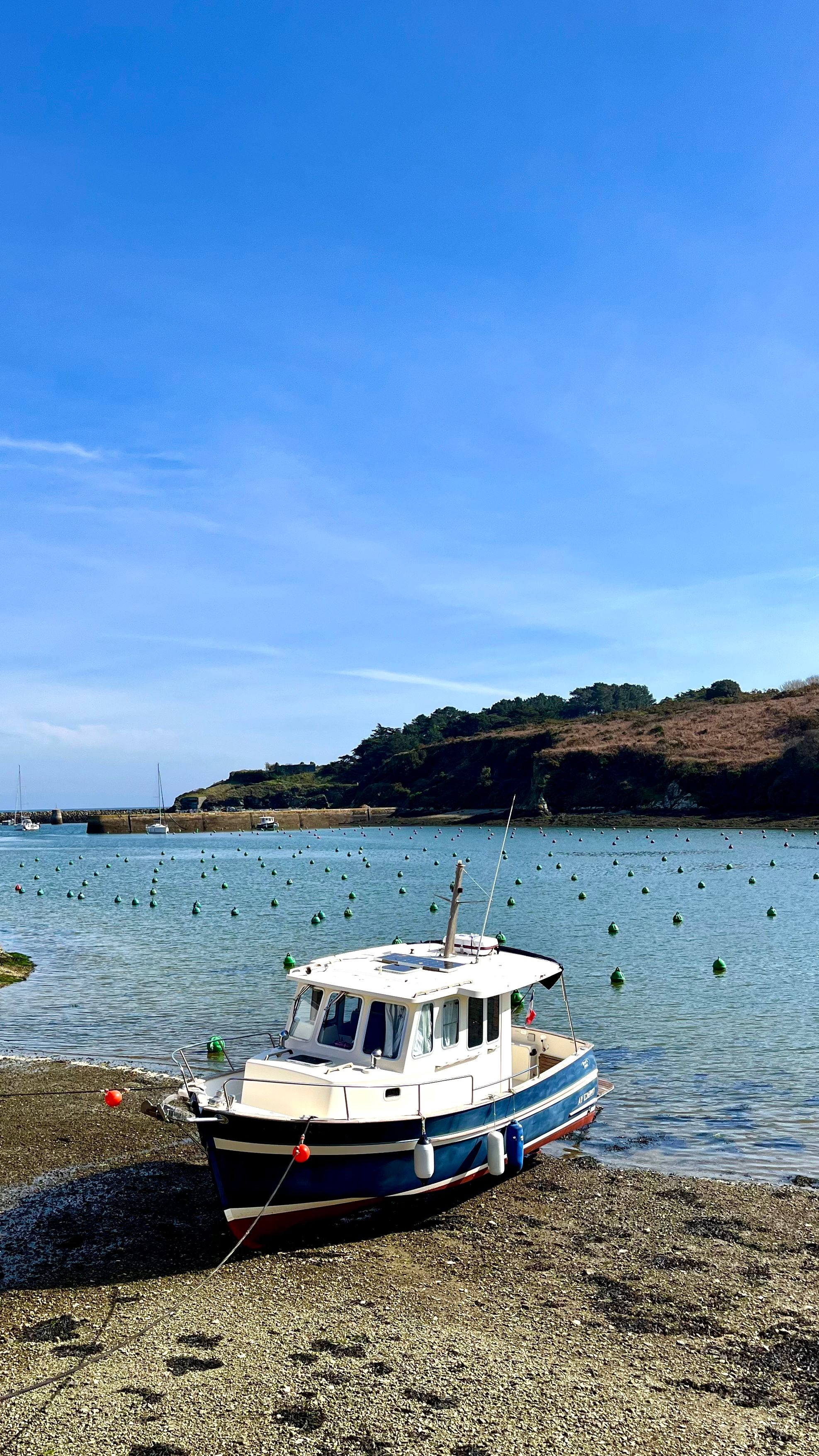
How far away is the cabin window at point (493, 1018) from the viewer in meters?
15.3

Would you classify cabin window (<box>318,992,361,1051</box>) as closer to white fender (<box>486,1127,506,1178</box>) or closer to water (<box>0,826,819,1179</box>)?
white fender (<box>486,1127,506,1178</box>)

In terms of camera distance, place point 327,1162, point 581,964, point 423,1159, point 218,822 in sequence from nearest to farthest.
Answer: point 327,1162, point 423,1159, point 581,964, point 218,822

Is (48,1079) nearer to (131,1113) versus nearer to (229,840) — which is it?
(131,1113)

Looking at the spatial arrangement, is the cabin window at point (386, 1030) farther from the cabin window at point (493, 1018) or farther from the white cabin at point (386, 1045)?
the cabin window at point (493, 1018)

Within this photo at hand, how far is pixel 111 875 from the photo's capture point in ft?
265

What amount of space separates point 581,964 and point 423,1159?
2356cm

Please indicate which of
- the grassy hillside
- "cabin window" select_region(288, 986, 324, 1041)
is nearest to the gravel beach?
"cabin window" select_region(288, 986, 324, 1041)

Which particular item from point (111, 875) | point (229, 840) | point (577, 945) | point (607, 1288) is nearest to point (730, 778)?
point (229, 840)

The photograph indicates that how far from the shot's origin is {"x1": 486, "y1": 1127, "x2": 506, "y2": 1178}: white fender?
14.2 meters

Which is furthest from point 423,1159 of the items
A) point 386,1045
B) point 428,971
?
point 428,971

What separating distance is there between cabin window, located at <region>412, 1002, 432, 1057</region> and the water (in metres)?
5.09

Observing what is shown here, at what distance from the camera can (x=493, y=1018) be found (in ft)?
50.3

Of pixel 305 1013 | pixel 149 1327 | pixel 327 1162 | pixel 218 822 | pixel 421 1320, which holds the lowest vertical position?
pixel 421 1320

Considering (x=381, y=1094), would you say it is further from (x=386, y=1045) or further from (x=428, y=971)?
(x=428, y=971)
